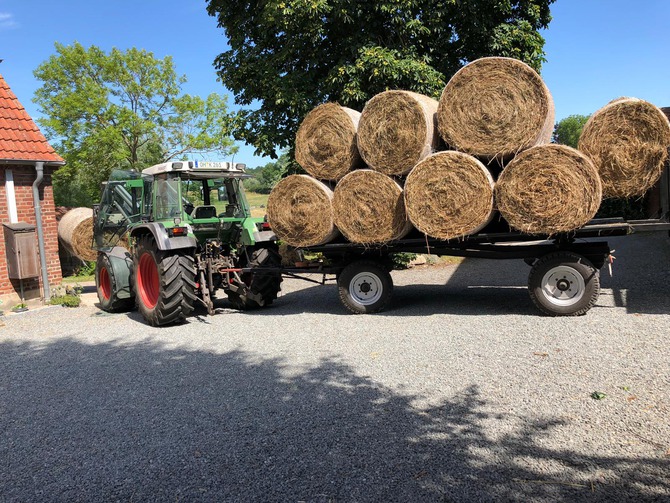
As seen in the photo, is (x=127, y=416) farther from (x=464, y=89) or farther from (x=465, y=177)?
(x=464, y=89)

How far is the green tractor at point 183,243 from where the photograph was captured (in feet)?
23.9

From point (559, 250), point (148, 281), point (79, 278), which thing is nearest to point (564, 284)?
point (559, 250)

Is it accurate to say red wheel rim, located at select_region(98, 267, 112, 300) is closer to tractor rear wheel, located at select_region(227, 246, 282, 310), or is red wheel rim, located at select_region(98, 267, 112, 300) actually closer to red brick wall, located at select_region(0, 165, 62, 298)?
red brick wall, located at select_region(0, 165, 62, 298)

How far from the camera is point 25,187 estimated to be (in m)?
10.2

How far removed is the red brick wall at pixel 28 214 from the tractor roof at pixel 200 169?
3.58m

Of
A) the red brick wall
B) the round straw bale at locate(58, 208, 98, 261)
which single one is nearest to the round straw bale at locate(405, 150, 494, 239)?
the red brick wall

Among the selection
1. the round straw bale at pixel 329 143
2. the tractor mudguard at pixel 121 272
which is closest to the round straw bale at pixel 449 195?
the round straw bale at pixel 329 143

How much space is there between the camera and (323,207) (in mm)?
7164

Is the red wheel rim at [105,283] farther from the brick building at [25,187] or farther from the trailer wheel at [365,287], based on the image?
the trailer wheel at [365,287]

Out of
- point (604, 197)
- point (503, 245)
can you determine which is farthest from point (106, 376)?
point (604, 197)

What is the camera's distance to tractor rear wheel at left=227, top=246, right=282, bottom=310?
8117 millimetres

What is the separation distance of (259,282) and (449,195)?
337cm

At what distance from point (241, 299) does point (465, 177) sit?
4.10 m

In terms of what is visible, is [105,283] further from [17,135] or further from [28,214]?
[17,135]
